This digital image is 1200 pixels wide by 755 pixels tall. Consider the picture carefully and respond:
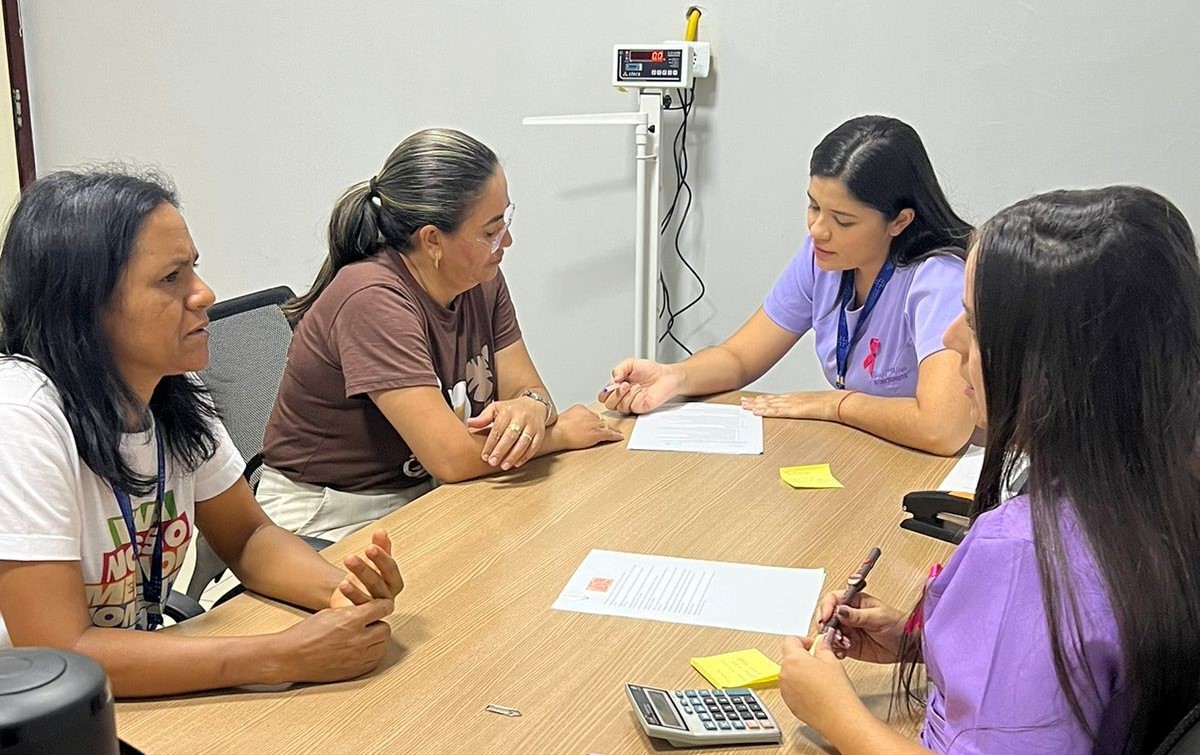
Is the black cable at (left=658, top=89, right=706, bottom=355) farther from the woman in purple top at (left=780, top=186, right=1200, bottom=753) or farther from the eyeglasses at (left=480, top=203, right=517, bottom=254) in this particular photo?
the woman in purple top at (left=780, top=186, right=1200, bottom=753)

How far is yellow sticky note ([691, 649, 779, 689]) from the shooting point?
48.9 inches

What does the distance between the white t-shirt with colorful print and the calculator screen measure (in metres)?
0.61

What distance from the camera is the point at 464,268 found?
80.2 inches

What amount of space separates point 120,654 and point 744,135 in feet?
8.05

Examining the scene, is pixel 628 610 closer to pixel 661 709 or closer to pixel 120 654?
pixel 661 709

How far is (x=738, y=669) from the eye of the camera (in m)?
1.27

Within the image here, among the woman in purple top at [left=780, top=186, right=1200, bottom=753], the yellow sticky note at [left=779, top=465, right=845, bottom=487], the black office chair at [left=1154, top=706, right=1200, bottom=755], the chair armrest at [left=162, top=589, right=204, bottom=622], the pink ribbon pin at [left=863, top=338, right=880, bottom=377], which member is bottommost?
the chair armrest at [left=162, top=589, right=204, bottom=622]

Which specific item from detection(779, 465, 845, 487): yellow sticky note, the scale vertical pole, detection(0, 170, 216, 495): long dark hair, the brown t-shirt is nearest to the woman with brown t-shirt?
the brown t-shirt

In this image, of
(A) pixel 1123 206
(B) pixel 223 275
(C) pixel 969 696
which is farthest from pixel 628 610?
(B) pixel 223 275

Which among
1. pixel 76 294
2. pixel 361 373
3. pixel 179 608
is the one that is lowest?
pixel 179 608

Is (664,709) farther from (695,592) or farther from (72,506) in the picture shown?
(72,506)

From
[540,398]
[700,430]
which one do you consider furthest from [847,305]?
[540,398]

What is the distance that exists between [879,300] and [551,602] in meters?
1.12

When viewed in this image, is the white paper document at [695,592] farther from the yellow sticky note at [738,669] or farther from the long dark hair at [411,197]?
the long dark hair at [411,197]
